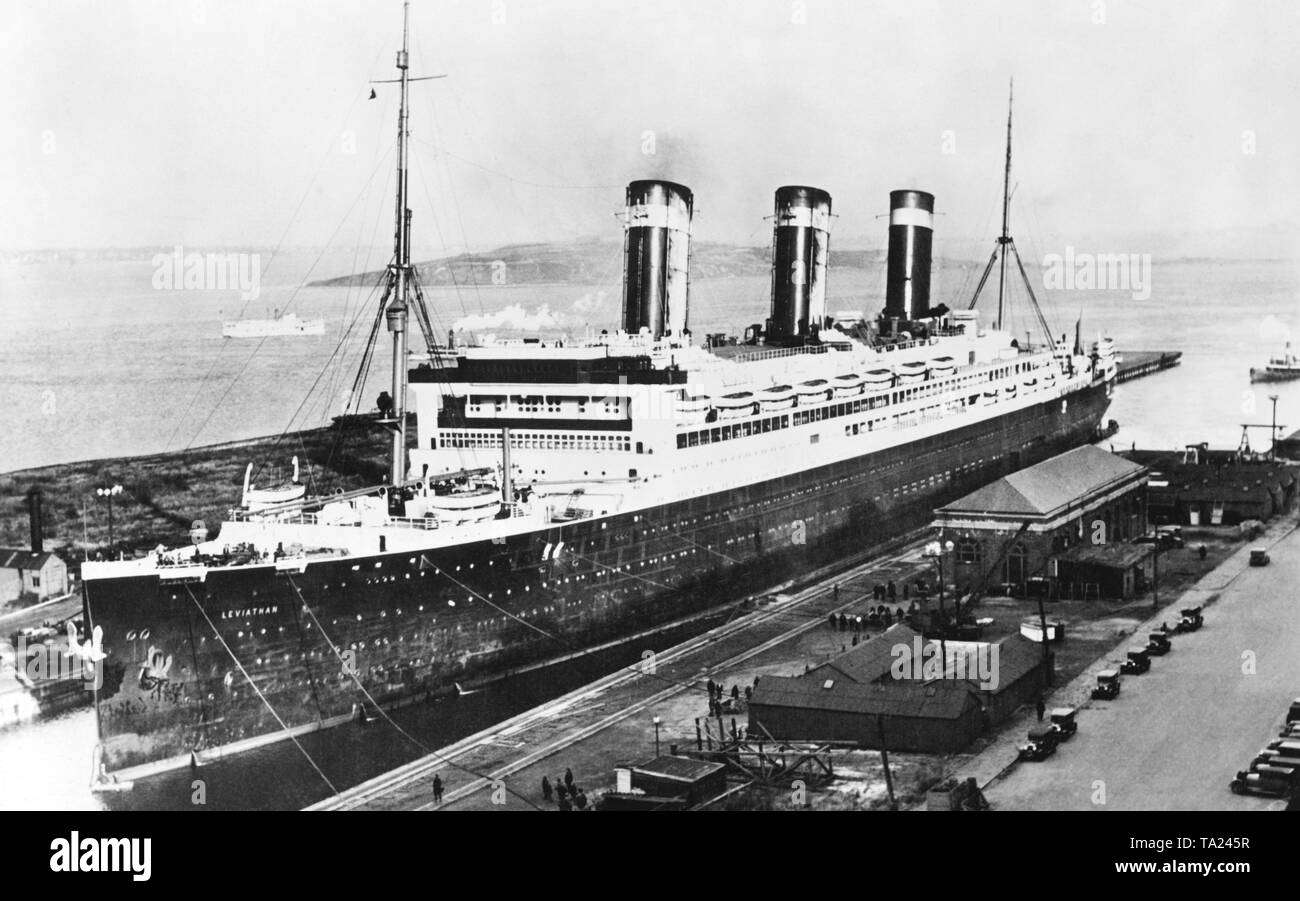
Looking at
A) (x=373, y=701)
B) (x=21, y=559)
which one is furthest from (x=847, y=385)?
(x=21, y=559)

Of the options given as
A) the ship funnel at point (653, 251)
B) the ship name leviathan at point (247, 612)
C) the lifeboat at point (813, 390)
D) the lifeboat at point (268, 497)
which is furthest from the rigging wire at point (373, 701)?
the lifeboat at point (813, 390)

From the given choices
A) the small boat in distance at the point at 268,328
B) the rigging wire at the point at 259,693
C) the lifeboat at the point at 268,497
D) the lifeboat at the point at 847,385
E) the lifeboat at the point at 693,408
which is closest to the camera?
the rigging wire at the point at 259,693

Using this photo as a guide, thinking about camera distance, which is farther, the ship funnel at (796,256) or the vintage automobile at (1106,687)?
the ship funnel at (796,256)

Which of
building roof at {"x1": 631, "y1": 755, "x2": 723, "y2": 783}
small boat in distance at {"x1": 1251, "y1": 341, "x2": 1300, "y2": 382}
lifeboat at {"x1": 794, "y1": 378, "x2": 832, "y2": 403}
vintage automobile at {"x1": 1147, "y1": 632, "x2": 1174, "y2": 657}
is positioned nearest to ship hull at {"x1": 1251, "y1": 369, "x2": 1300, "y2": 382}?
small boat in distance at {"x1": 1251, "y1": 341, "x2": 1300, "y2": 382}

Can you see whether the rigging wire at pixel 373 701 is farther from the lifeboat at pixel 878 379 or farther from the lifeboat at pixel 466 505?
the lifeboat at pixel 878 379

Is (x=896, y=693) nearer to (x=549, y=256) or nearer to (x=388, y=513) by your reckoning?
(x=388, y=513)

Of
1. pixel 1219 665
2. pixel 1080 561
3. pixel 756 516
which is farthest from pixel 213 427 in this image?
pixel 1219 665

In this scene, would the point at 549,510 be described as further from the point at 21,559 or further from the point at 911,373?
the point at 911,373

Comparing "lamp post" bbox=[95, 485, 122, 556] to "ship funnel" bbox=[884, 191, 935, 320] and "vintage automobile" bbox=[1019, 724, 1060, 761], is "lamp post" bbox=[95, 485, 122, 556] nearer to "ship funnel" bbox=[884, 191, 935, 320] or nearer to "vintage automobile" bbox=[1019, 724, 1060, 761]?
"vintage automobile" bbox=[1019, 724, 1060, 761]
